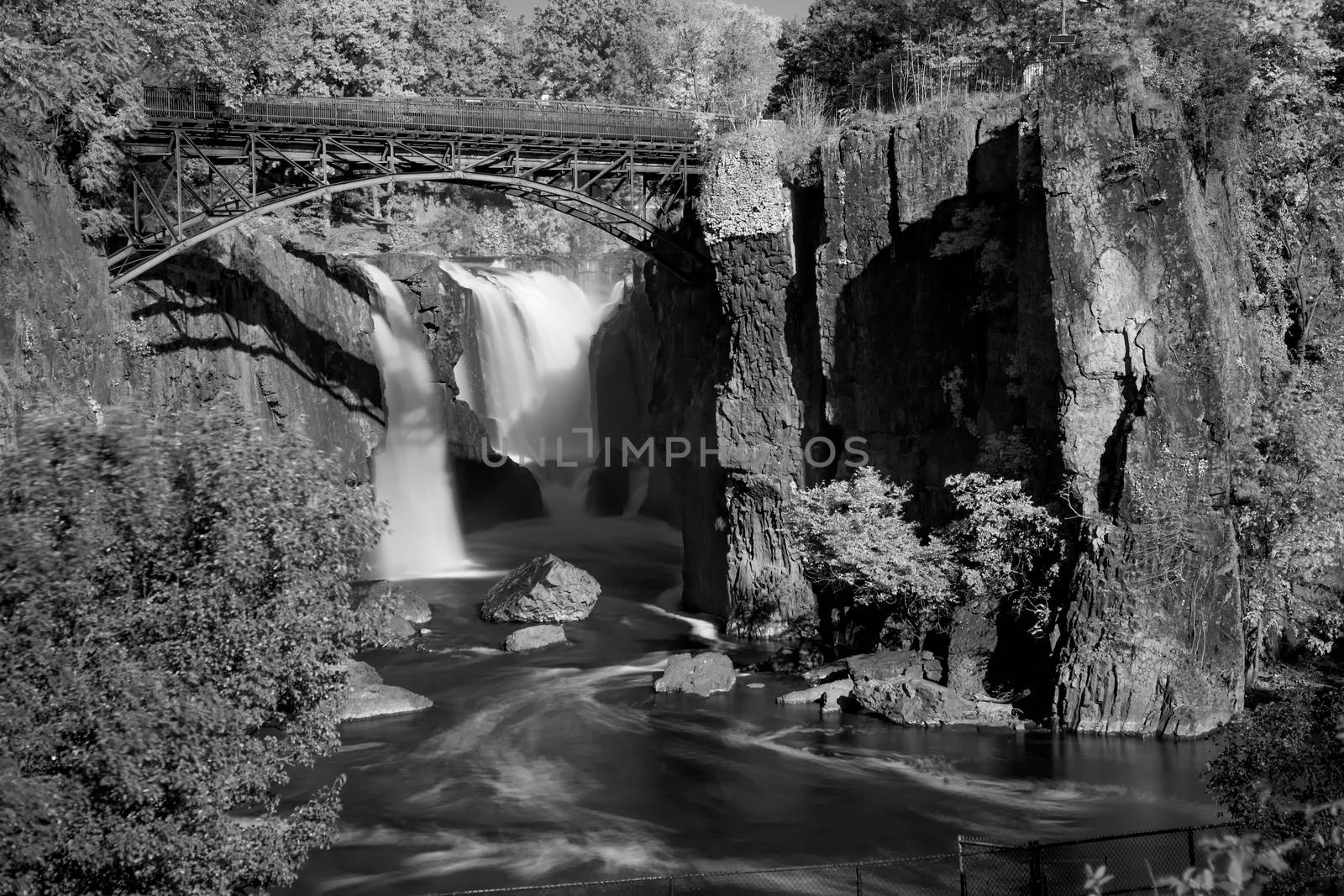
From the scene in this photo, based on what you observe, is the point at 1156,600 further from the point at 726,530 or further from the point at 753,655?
the point at 726,530

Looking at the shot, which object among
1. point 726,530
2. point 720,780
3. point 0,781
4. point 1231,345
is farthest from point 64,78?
point 1231,345

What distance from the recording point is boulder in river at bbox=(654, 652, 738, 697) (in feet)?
85.8

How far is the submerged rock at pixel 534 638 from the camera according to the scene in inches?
1208

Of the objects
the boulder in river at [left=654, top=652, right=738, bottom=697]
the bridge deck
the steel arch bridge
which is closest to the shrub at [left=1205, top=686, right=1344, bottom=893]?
the boulder in river at [left=654, top=652, right=738, bottom=697]

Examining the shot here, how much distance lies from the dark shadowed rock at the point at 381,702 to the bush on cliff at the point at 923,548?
9051 mm

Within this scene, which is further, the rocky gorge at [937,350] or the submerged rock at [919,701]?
the submerged rock at [919,701]

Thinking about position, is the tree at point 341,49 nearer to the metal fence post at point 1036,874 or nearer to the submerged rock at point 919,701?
the submerged rock at point 919,701

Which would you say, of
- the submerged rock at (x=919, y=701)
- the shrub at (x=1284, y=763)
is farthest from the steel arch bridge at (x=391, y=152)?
the shrub at (x=1284, y=763)

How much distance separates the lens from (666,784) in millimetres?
21141

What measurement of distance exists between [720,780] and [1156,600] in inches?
328

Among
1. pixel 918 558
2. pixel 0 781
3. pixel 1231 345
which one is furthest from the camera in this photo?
pixel 918 558

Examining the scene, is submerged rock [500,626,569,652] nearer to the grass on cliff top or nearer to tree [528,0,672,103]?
the grass on cliff top

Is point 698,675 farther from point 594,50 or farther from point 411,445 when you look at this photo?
point 594,50

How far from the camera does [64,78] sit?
28.2 metres
